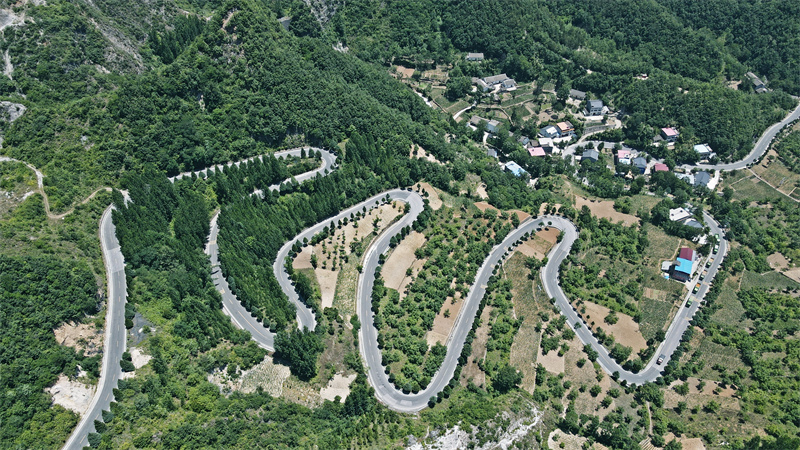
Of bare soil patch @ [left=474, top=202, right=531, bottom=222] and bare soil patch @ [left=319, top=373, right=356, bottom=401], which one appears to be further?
bare soil patch @ [left=474, top=202, right=531, bottom=222]

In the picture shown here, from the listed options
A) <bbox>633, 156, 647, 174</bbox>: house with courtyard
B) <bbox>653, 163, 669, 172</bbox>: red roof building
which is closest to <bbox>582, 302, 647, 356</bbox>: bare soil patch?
<bbox>633, 156, 647, 174</bbox>: house with courtyard

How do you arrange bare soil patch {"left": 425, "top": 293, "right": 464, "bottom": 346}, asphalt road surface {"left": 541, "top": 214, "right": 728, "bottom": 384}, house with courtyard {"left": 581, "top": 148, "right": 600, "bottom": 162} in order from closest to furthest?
bare soil patch {"left": 425, "top": 293, "right": 464, "bottom": 346} < asphalt road surface {"left": 541, "top": 214, "right": 728, "bottom": 384} < house with courtyard {"left": 581, "top": 148, "right": 600, "bottom": 162}

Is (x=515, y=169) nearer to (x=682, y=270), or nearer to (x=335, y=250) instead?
(x=682, y=270)

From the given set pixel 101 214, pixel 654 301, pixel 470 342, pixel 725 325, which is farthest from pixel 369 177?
pixel 725 325

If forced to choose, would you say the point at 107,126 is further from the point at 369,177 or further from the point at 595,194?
the point at 595,194

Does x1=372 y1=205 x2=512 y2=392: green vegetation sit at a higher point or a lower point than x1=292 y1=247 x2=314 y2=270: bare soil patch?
lower

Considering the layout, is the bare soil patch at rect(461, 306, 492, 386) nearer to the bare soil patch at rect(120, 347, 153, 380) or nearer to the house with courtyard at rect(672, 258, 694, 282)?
the house with courtyard at rect(672, 258, 694, 282)

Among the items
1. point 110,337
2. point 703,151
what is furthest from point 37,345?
point 703,151
